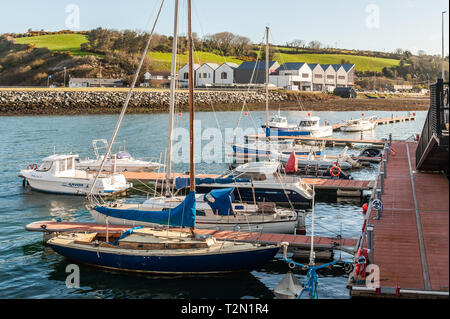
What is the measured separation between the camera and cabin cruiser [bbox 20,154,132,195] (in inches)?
1353

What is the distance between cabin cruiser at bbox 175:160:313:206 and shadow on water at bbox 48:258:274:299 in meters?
11.4

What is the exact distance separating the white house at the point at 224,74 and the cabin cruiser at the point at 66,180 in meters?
114

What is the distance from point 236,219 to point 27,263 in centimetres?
952

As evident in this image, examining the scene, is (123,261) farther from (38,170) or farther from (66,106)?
(66,106)

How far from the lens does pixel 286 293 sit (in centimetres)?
1694

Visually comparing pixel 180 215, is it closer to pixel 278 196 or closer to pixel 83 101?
pixel 278 196

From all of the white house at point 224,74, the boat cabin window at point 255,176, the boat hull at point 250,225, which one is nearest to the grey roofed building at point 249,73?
the white house at point 224,74

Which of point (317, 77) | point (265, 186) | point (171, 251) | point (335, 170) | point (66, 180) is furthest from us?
point (317, 77)

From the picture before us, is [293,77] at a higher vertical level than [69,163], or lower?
higher

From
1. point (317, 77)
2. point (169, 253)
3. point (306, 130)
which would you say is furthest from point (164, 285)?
point (317, 77)

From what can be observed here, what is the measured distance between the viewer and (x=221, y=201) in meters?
24.2

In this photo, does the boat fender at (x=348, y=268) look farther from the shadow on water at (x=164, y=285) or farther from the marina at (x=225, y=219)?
the shadow on water at (x=164, y=285)

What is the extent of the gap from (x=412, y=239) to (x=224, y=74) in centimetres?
13445
